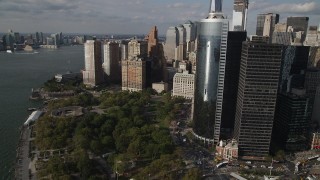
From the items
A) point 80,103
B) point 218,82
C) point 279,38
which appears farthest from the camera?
point 279,38

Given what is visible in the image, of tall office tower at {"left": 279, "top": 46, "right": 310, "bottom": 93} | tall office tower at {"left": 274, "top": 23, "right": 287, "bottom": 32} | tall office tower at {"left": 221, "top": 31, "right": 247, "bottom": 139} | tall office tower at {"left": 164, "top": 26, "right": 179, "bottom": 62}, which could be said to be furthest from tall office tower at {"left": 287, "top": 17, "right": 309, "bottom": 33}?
tall office tower at {"left": 221, "top": 31, "right": 247, "bottom": 139}

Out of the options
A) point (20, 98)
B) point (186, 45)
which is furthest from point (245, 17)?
point (186, 45)

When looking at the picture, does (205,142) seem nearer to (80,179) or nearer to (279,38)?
(80,179)

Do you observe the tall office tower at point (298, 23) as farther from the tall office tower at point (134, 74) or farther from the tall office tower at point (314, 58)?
the tall office tower at point (134, 74)

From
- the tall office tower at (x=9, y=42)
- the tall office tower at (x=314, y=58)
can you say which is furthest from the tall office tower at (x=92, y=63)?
the tall office tower at (x=9, y=42)

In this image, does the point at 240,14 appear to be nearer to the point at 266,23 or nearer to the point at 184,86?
the point at 184,86
